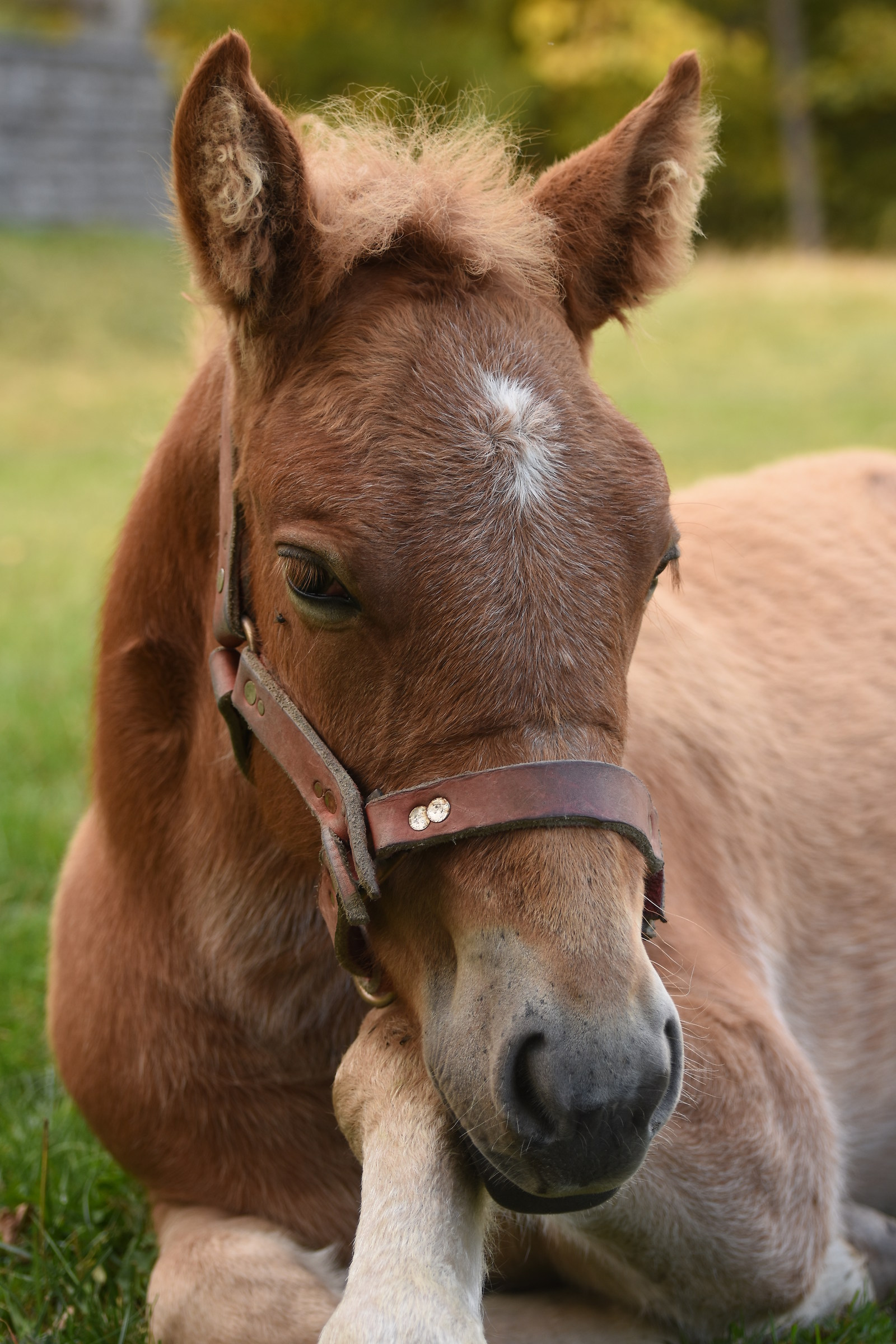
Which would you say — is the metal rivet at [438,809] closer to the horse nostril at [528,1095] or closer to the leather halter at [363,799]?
the leather halter at [363,799]

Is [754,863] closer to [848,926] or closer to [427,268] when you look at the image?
[848,926]

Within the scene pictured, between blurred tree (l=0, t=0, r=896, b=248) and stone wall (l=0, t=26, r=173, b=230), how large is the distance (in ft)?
15.1

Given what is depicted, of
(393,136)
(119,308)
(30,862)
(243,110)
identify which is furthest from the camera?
(119,308)

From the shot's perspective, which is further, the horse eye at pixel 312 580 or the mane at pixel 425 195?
the mane at pixel 425 195

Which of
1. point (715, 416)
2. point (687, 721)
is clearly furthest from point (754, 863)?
point (715, 416)

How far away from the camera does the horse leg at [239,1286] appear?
242 centimetres

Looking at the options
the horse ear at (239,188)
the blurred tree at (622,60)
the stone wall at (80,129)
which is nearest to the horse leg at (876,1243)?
the horse ear at (239,188)

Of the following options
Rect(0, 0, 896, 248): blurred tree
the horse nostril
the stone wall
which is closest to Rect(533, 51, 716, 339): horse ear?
the horse nostril

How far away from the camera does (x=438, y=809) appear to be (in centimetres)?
196

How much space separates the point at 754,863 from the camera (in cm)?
336

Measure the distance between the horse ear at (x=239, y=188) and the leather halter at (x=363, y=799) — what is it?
0.29m

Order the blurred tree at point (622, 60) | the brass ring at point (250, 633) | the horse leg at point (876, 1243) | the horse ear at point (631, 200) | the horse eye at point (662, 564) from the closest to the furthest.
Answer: the horse eye at point (662, 564), the brass ring at point (250, 633), the horse ear at point (631, 200), the horse leg at point (876, 1243), the blurred tree at point (622, 60)

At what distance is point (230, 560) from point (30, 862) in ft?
9.82

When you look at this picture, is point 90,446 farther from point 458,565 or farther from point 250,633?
point 458,565
